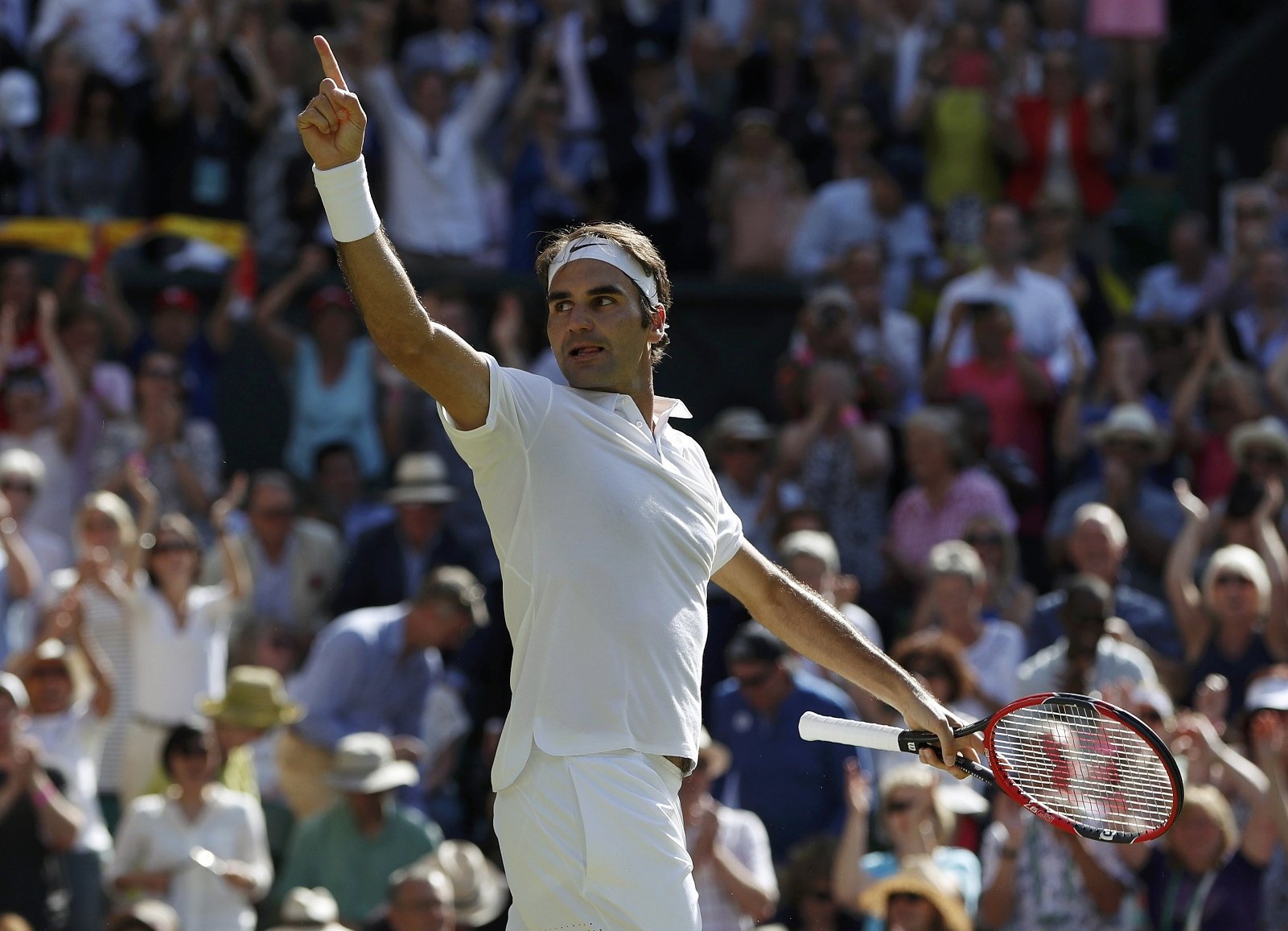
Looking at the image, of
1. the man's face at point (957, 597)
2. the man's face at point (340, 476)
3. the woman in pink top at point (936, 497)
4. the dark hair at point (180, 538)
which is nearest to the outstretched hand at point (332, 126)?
the man's face at point (957, 597)

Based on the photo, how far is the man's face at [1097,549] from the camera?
9062mm

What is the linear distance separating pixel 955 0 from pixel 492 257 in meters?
3.55

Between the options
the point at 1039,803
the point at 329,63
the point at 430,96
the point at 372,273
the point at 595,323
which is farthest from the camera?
the point at 430,96

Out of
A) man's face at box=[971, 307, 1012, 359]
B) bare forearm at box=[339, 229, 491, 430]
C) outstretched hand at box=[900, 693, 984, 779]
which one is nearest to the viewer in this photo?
bare forearm at box=[339, 229, 491, 430]

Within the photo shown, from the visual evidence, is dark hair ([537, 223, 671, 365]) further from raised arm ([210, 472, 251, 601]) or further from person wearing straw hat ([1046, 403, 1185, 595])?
person wearing straw hat ([1046, 403, 1185, 595])

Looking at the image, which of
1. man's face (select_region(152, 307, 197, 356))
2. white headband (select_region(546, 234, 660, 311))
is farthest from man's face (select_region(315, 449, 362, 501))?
white headband (select_region(546, 234, 660, 311))

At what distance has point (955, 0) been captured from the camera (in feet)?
47.0

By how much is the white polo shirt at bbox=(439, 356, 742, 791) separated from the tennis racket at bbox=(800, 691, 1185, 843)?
1.53 ft

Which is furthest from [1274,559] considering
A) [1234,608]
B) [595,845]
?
[595,845]

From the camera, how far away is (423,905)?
24.9 ft

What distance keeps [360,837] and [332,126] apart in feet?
15.8

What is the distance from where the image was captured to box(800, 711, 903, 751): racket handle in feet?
14.5

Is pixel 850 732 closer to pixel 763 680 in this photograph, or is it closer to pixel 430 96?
pixel 763 680

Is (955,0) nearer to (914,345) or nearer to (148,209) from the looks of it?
(914,345)
